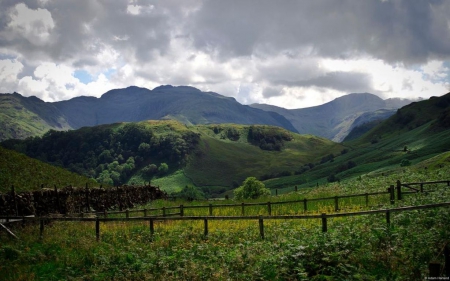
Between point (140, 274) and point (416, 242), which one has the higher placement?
point (416, 242)

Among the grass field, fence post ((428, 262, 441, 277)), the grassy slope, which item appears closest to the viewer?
fence post ((428, 262, 441, 277))

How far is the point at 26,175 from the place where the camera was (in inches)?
2013

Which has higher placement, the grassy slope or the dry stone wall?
the grassy slope

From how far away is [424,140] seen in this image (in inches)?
6757

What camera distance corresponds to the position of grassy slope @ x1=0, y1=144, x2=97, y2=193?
46375 mm

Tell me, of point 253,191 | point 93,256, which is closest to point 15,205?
point 93,256

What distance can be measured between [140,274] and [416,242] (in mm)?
10828

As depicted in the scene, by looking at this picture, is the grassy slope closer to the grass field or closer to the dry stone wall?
the dry stone wall

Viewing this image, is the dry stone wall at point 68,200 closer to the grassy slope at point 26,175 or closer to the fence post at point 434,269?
the grassy slope at point 26,175

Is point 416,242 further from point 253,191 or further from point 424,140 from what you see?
point 424,140

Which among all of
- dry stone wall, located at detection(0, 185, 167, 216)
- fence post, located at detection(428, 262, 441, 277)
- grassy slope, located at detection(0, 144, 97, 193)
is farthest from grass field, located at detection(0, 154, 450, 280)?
grassy slope, located at detection(0, 144, 97, 193)

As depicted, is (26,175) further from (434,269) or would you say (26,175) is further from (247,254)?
(434,269)

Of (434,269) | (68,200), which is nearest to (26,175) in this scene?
(68,200)

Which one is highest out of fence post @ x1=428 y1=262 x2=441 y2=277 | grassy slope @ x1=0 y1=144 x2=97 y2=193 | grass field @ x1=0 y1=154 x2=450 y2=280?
grassy slope @ x1=0 y1=144 x2=97 y2=193
